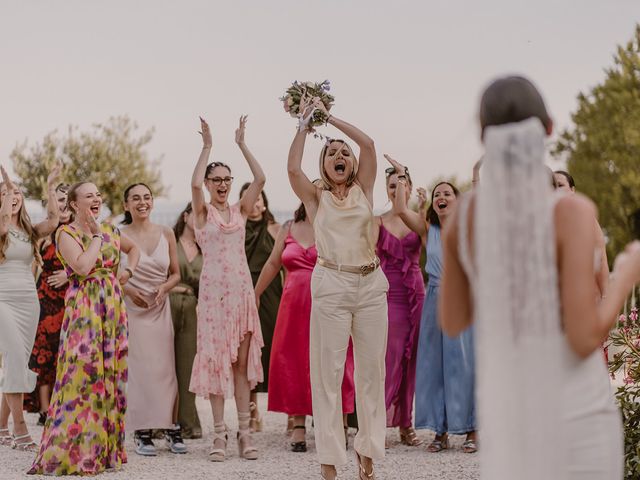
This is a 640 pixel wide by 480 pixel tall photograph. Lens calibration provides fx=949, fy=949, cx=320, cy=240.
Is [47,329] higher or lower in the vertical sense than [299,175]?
lower

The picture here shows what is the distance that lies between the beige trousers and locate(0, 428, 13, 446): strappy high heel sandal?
137 inches

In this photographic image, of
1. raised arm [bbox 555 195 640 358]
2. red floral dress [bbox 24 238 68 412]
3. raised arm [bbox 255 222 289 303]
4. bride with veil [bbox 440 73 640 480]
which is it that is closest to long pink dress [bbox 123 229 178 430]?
raised arm [bbox 255 222 289 303]

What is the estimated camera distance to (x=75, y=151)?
1227 inches

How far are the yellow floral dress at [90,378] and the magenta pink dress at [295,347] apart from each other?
4.93 ft

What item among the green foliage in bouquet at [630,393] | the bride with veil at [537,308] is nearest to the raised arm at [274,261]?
the green foliage in bouquet at [630,393]

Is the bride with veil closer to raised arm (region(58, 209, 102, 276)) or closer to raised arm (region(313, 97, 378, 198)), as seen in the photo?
raised arm (region(313, 97, 378, 198))

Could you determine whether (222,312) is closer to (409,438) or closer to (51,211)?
(51,211)

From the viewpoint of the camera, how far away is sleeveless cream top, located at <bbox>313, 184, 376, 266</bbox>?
20.7ft

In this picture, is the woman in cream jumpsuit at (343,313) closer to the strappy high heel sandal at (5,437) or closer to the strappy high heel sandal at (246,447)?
the strappy high heel sandal at (246,447)

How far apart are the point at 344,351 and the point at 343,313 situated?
0.90ft

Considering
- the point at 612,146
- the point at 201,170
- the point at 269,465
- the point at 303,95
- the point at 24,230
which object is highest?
the point at 612,146

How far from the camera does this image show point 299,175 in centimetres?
641

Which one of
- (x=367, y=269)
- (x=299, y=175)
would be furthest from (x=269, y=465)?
(x=299, y=175)

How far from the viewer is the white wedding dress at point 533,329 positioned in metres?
2.58
